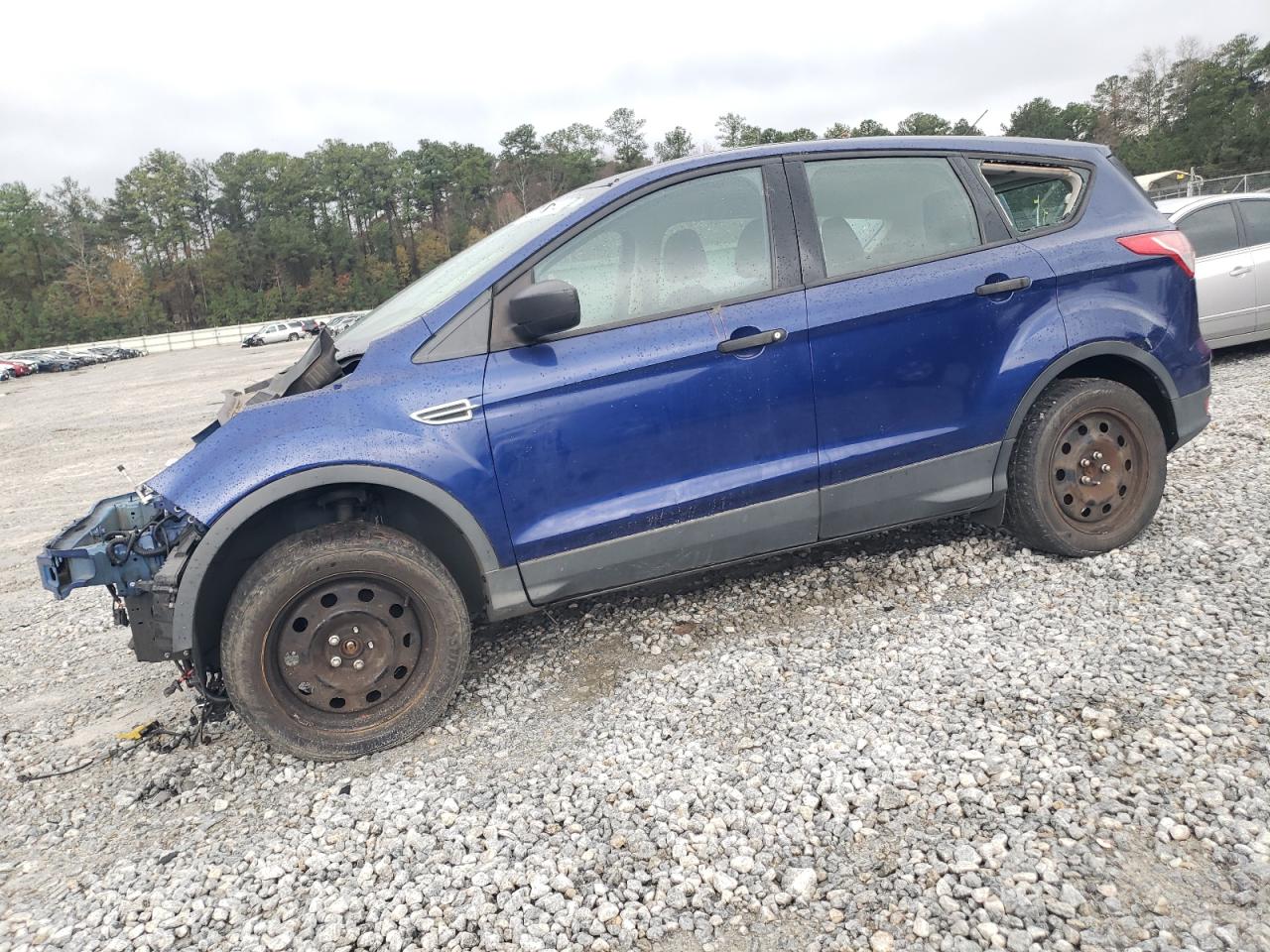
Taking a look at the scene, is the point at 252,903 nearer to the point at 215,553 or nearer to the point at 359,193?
the point at 215,553

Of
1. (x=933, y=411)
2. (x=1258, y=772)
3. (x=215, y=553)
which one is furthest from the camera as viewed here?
(x=933, y=411)

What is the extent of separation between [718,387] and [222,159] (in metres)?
114

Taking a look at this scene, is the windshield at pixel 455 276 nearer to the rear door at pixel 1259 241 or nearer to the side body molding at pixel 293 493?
the side body molding at pixel 293 493

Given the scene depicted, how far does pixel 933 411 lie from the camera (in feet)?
11.6

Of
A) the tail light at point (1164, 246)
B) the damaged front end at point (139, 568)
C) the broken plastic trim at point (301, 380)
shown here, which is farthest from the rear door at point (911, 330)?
the damaged front end at point (139, 568)

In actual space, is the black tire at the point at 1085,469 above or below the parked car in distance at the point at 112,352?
below

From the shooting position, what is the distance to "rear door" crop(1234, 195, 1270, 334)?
762cm

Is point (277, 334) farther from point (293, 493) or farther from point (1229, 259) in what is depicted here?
point (293, 493)

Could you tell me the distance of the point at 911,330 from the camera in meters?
3.46

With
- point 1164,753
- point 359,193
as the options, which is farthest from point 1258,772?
point 359,193

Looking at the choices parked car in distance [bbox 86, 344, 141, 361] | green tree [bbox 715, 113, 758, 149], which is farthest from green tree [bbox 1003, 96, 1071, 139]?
parked car in distance [bbox 86, 344, 141, 361]

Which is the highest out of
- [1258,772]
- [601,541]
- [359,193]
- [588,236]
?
[359,193]

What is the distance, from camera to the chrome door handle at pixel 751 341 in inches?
128

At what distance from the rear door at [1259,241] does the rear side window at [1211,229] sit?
0.39 ft
